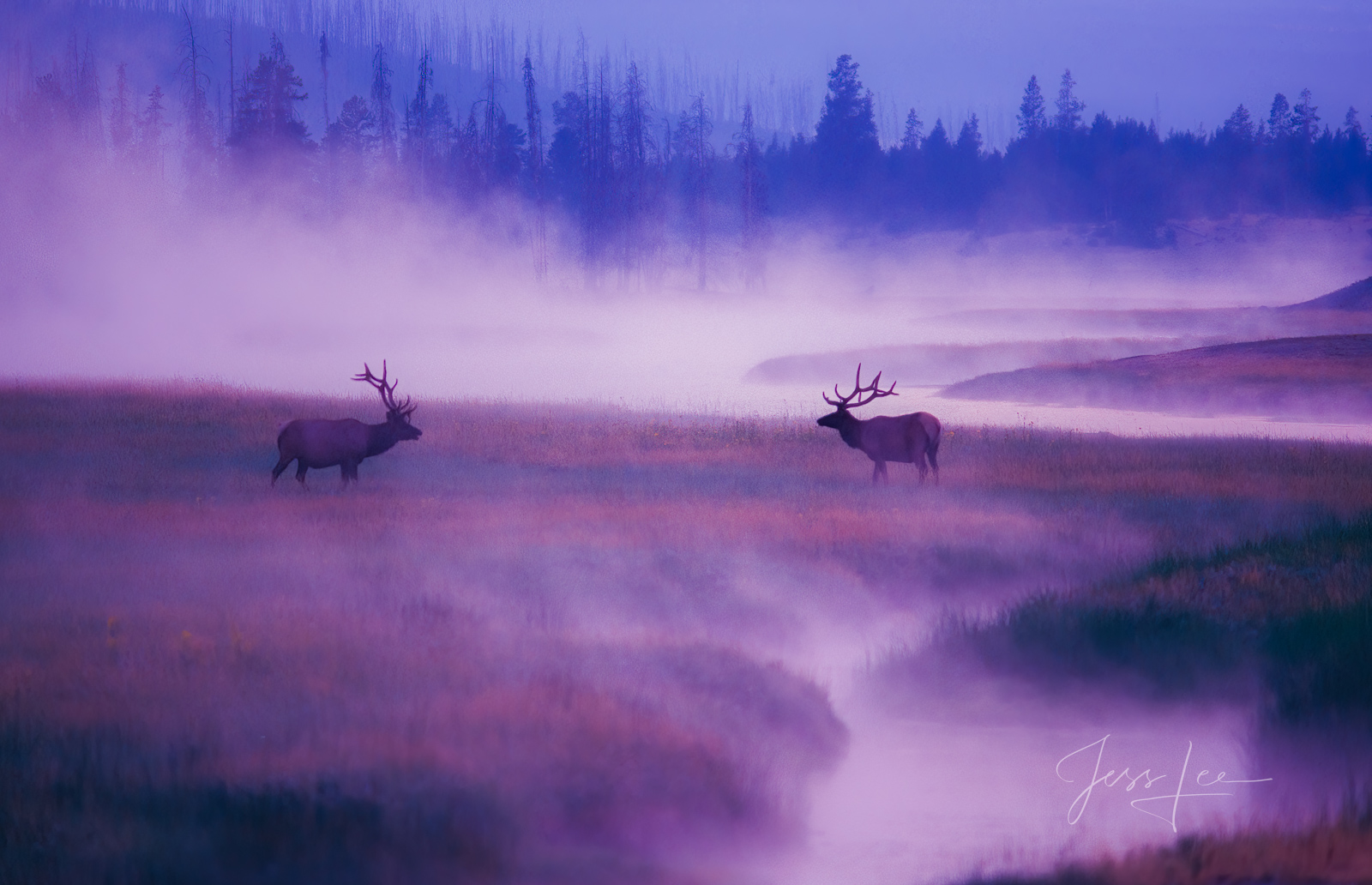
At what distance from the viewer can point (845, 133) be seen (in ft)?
252

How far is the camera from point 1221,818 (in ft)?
22.3

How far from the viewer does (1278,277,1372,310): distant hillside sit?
43.4 metres

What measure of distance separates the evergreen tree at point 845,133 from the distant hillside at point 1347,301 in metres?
36.0

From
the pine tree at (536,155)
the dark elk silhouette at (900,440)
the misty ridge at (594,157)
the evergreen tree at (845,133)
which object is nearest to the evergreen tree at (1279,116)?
the misty ridge at (594,157)

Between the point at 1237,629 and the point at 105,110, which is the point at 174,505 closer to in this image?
the point at 1237,629

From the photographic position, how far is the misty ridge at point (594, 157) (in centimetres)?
5781

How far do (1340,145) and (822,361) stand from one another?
6275 cm

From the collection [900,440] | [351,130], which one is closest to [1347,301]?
[900,440]

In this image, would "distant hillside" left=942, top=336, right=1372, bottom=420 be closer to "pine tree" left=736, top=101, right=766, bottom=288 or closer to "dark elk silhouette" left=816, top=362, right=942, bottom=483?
"dark elk silhouette" left=816, top=362, right=942, bottom=483

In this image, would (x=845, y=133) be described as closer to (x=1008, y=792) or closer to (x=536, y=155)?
(x=536, y=155)

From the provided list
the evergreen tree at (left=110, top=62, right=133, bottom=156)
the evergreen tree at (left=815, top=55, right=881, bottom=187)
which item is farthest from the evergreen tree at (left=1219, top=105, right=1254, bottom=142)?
the evergreen tree at (left=110, top=62, right=133, bottom=156)

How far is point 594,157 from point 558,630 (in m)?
57.9
